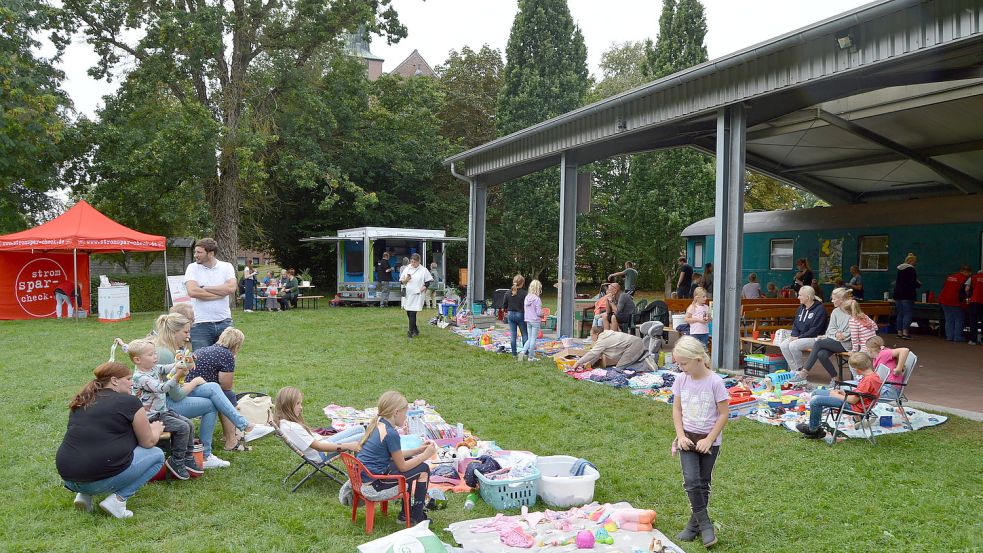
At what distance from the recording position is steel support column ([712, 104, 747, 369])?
9.66m

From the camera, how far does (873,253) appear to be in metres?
15.6

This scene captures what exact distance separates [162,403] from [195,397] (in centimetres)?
39

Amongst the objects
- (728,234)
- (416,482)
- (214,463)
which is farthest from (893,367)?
(214,463)

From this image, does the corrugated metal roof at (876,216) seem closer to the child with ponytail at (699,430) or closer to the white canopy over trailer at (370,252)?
the white canopy over trailer at (370,252)

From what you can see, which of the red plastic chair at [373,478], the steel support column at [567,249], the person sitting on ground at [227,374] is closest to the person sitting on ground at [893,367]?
the red plastic chair at [373,478]

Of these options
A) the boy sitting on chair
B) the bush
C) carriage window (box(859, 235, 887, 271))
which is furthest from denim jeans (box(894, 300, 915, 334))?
the bush

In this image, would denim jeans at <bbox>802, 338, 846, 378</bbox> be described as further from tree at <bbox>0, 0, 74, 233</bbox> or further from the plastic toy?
tree at <bbox>0, 0, 74, 233</bbox>

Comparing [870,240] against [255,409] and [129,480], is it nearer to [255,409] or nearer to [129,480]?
[255,409]

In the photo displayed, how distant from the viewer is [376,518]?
182 inches

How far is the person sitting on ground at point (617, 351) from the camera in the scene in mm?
10000

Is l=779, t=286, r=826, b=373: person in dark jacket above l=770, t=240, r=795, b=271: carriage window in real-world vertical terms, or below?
below

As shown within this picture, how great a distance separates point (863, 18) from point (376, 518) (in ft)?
22.8

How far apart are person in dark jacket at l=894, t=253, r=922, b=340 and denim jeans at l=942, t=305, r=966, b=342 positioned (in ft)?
1.91

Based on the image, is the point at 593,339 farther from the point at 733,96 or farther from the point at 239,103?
the point at 239,103
